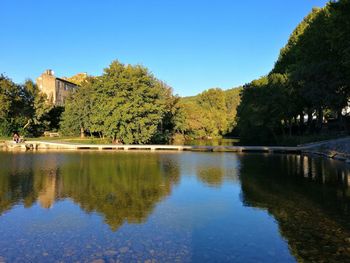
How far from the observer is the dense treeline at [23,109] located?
56.0m

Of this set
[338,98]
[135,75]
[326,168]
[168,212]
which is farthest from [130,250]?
[135,75]

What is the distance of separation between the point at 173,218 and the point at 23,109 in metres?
54.5

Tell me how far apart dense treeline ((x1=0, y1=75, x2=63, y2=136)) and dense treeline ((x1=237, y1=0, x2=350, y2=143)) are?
3596cm

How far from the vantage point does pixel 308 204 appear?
14.7m

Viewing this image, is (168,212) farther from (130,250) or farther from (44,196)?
(44,196)

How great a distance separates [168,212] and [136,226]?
2172 mm

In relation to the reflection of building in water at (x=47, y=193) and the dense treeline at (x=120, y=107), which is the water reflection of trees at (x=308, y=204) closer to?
the reflection of building in water at (x=47, y=193)

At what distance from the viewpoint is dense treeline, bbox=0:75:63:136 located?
2205 inches

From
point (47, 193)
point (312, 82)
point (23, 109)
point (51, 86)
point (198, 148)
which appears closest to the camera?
point (47, 193)

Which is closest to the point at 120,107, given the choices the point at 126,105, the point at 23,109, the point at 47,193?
the point at 126,105

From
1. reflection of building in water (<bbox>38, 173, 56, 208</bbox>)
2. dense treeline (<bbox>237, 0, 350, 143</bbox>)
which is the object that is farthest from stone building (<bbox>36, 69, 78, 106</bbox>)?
reflection of building in water (<bbox>38, 173, 56, 208</bbox>)

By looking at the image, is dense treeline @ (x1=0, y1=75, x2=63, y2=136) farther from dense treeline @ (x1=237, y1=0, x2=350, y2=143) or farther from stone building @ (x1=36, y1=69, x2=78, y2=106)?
dense treeline @ (x1=237, y1=0, x2=350, y2=143)

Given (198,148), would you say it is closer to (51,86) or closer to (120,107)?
(120,107)

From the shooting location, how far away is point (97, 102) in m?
58.9
